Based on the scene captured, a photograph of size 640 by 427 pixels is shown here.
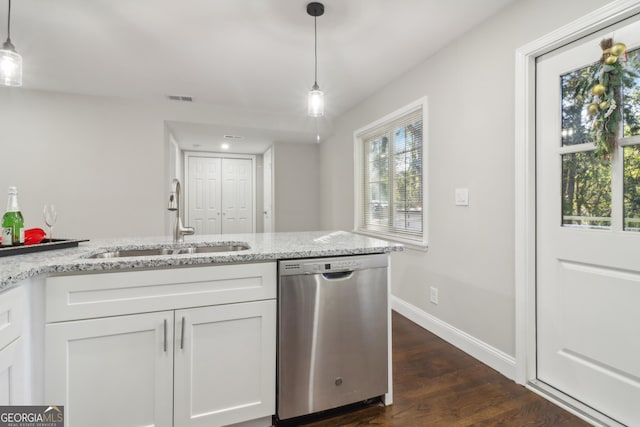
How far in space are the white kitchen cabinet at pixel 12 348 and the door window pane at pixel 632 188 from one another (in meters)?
2.55

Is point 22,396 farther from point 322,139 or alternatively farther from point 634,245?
point 322,139

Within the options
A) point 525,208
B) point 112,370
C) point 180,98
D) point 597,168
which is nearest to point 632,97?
point 597,168

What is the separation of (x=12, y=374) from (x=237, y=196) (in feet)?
18.2

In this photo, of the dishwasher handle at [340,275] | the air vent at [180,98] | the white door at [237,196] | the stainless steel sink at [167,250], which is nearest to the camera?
the dishwasher handle at [340,275]

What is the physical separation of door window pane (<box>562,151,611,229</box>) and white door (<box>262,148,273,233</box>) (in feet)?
14.2

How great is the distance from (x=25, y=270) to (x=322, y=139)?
4394mm

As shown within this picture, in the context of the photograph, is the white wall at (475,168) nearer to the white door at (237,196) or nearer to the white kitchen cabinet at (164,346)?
the white kitchen cabinet at (164,346)

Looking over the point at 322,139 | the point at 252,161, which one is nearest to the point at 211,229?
the point at 252,161

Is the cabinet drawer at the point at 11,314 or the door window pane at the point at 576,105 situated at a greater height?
the door window pane at the point at 576,105

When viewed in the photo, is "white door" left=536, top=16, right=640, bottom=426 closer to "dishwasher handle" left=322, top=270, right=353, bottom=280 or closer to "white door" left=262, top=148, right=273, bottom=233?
"dishwasher handle" left=322, top=270, right=353, bottom=280

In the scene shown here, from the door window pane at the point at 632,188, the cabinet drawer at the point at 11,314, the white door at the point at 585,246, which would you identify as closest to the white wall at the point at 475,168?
the white door at the point at 585,246

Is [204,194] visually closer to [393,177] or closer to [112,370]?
[393,177]

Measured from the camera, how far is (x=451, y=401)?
1733 millimetres

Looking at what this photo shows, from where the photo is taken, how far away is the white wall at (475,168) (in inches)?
77.4
